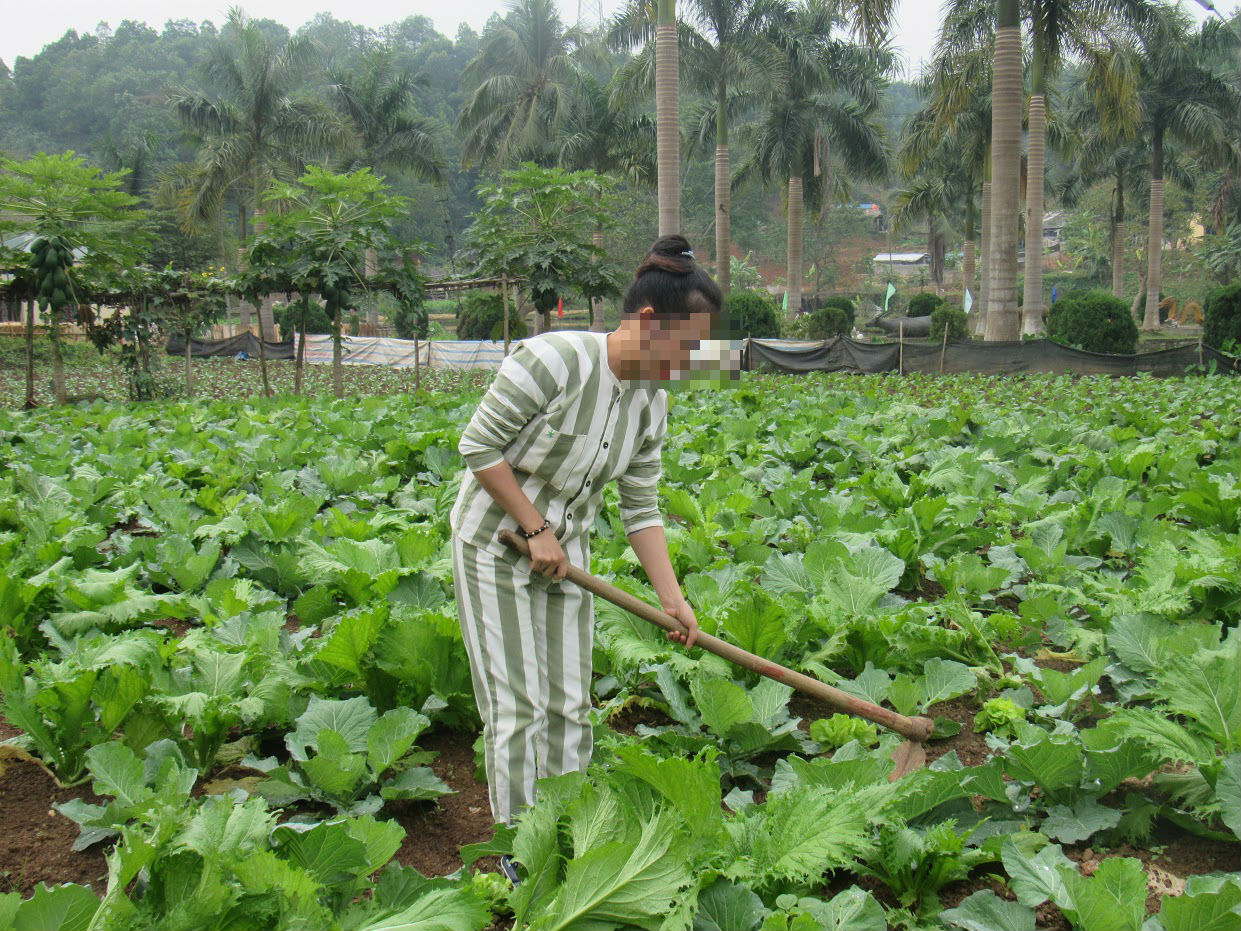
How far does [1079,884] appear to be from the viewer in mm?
1993

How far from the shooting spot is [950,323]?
99.2 feet

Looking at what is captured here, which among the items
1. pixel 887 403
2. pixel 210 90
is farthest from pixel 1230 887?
pixel 210 90

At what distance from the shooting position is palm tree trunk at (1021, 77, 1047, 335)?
22047 millimetres

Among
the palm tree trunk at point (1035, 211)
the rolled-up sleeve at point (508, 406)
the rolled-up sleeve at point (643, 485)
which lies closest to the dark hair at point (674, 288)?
the rolled-up sleeve at point (508, 406)

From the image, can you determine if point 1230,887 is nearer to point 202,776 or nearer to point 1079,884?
point 1079,884

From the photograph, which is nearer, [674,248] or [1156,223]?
[674,248]

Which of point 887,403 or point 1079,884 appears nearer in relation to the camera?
point 1079,884

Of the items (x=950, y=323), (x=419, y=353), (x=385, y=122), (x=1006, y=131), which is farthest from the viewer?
(x=385, y=122)

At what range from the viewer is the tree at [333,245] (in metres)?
14.1

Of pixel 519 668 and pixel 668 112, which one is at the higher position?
pixel 668 112

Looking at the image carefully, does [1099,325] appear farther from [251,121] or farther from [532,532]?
[251,121]

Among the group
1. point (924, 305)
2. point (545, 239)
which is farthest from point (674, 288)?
point (924, 305)

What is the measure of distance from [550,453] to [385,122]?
40.9 m

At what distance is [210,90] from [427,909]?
65038 millimetres
